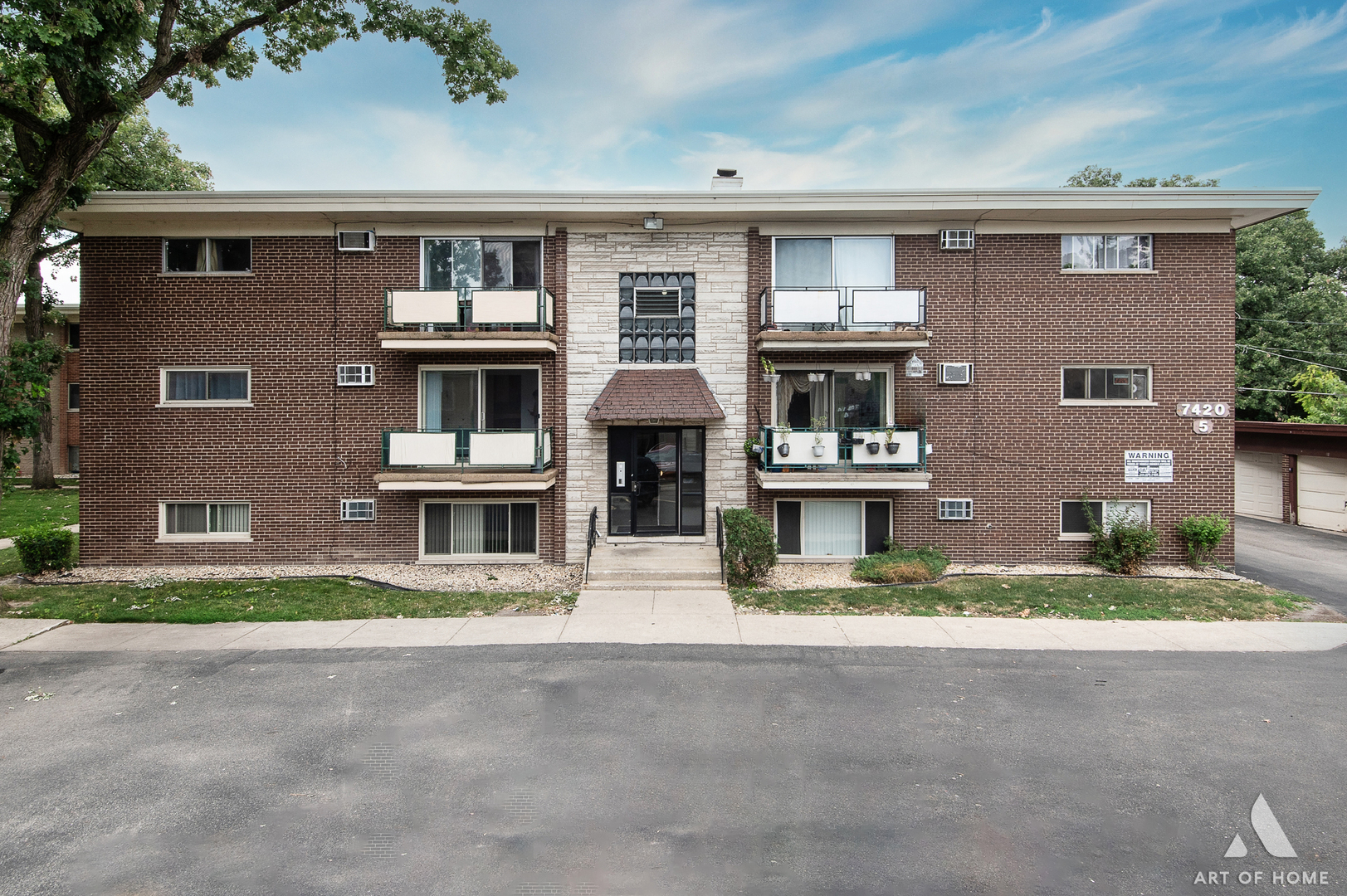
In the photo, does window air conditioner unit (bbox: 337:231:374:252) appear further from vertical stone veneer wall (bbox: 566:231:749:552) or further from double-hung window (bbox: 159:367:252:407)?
vertical stone veneer wall (bbox: 566:231:749:552)

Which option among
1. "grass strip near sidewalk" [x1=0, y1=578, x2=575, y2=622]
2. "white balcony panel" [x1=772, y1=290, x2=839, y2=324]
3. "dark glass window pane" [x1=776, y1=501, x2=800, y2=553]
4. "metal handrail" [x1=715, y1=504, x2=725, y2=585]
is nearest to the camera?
"grass strip near sidewalk" [x1=0, y1=578, x2=575, y2=622]

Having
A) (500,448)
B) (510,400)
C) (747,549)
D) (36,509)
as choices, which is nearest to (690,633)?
(747,549)

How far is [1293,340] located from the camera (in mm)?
24938

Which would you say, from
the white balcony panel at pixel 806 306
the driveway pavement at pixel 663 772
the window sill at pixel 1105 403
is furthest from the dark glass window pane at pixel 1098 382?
the driveway pavement at pixel 663 772

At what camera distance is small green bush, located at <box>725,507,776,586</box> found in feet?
34.4

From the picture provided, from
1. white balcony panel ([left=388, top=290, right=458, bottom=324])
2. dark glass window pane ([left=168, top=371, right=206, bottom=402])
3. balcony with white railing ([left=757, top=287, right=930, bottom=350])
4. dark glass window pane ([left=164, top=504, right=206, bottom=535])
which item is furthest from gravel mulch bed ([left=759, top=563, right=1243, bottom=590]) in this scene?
dark glass window pane ([left=168, top=371, right=206, bottom=402])

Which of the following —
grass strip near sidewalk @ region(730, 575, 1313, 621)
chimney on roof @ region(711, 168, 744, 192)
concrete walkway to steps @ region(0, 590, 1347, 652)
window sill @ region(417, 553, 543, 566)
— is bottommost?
concrete walkway to steps @ region(0, 590, 1347, 652)

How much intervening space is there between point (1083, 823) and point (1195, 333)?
11.4 metres

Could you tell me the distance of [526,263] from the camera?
1213 centimetres

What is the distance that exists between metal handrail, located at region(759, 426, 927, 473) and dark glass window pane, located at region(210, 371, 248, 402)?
1011 cm

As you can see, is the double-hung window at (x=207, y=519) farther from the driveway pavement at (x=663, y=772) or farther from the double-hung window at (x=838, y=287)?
the double-hung window at (x=838, y=287)

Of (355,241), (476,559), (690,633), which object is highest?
(355,241)

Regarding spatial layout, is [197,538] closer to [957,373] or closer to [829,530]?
[829,530]

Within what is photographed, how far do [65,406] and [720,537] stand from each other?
3250 cm
